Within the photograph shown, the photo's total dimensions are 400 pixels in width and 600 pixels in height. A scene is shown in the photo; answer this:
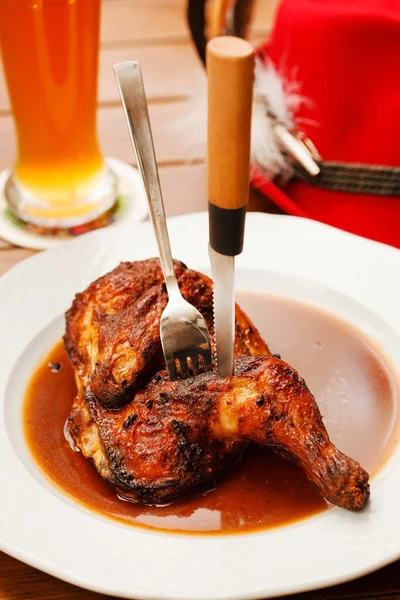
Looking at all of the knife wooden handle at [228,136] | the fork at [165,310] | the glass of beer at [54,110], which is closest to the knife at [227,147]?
the knife wooden handle at [228,136]

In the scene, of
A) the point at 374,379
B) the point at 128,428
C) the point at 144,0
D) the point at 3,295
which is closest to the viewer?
the point at 128,428

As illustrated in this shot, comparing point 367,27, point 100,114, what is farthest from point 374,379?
point 100,114

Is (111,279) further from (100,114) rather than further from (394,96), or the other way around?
(100,114)

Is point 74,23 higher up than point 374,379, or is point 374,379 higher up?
point 74,23

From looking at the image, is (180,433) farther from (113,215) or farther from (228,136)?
(113,215)

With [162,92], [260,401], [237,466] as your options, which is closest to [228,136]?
[260,401]

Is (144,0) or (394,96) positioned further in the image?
(144,0)
